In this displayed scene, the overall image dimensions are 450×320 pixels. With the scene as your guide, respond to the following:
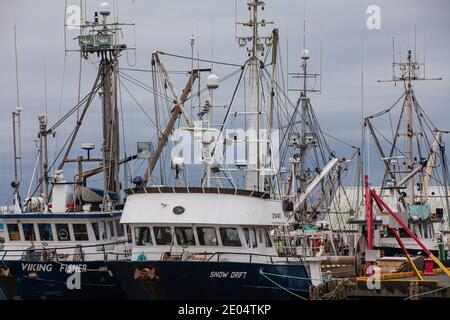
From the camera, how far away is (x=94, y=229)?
159ft

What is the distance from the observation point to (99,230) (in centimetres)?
4878

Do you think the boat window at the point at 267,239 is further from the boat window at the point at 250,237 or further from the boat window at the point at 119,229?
the boat window at the point at 119,229

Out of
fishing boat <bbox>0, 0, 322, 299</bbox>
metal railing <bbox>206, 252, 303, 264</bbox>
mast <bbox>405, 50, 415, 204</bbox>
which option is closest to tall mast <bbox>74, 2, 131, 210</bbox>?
fishing boat <bbox>0, 0, 322, 299</bbox>

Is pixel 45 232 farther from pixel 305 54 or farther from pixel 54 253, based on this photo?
pixel 305 54

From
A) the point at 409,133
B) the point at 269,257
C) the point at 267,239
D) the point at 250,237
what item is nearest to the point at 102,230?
the point at 267,239

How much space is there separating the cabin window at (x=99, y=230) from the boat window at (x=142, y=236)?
5137mm

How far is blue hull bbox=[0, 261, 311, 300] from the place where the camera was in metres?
41.2

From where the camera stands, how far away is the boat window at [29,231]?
48750mm

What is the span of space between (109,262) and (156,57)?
414 inches

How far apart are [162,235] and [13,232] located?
882 cm

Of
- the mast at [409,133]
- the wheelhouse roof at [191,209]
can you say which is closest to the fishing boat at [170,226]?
the wheelhouse roof at [191,209]

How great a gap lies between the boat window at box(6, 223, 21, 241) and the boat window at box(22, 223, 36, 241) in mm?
359
